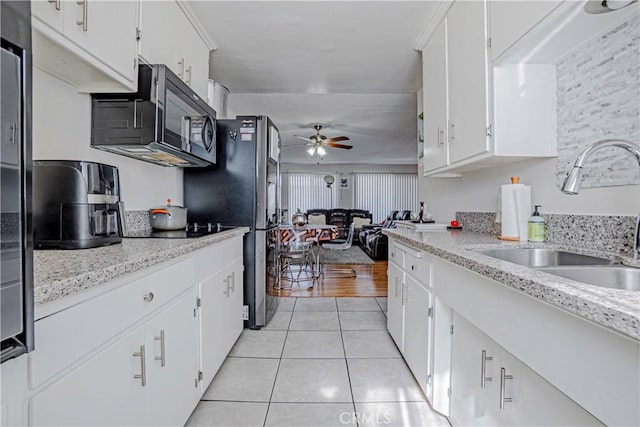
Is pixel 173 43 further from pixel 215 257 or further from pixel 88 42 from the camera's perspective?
pixel 215 257

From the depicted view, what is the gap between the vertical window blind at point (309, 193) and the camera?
32.1 feet

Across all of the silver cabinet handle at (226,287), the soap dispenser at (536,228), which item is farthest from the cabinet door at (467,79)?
the silver cabinet handle at (226,287)

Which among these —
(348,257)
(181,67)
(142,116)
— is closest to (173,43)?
(181,67)

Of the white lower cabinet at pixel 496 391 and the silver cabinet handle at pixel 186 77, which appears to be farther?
the silver cabinet handle at pixel 186 77

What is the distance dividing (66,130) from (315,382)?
183cm

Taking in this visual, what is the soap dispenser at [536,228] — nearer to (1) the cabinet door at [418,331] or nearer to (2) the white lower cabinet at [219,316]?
(1) the cabinet door at [418,331]

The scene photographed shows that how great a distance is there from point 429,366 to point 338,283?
2.88 meters

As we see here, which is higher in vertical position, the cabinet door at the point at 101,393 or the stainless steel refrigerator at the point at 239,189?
the stainless steel refrigerator at the point at 239,189

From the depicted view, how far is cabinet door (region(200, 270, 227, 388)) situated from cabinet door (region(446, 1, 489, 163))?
5.20 feet

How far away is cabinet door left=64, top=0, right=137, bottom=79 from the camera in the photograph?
114cm

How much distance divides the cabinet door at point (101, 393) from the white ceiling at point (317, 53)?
2.06m

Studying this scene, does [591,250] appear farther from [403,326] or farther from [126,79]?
[126,79]

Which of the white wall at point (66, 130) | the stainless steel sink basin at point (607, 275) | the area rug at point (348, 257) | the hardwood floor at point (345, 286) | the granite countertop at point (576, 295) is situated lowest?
the hardwood floor at point (345, 286)

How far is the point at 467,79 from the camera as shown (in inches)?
70.7
